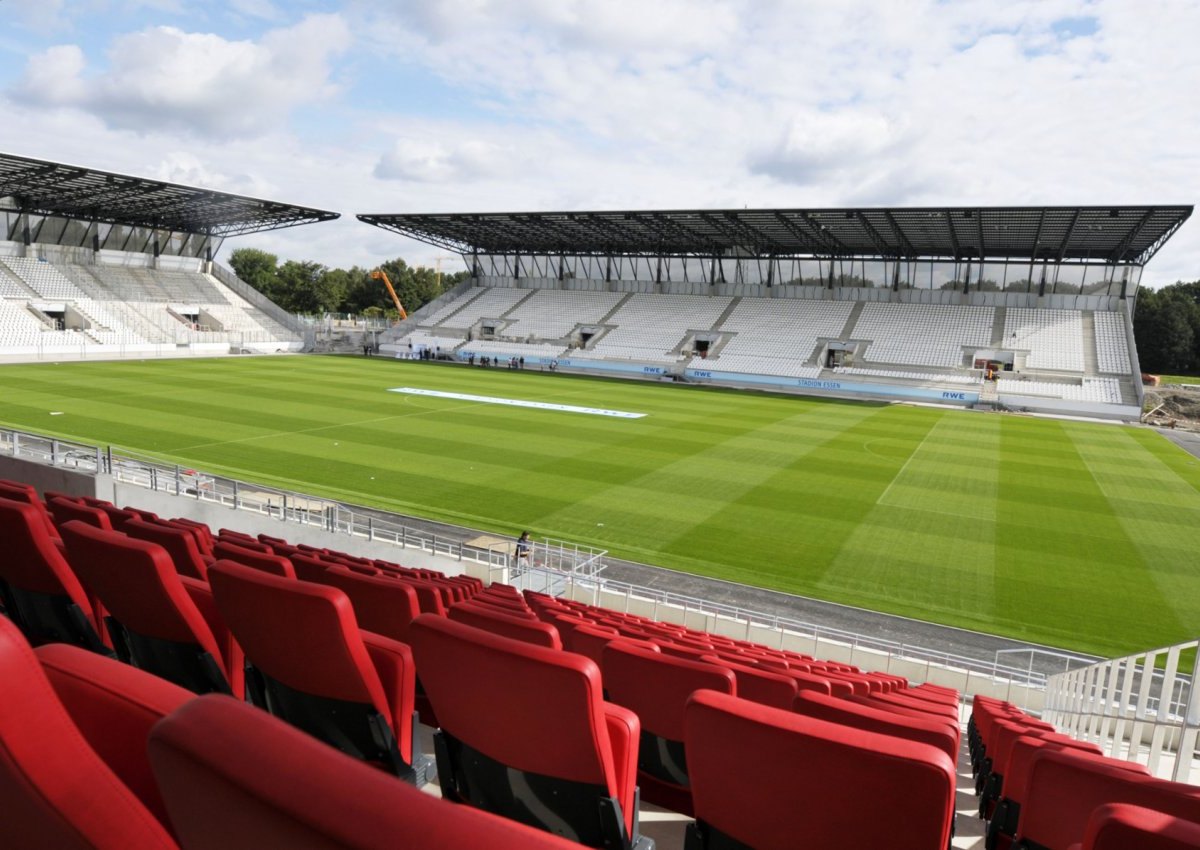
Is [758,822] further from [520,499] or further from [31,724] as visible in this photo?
[520,499]

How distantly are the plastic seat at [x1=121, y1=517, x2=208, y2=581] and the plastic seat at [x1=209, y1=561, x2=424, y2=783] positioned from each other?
Answer: 2.21 meters

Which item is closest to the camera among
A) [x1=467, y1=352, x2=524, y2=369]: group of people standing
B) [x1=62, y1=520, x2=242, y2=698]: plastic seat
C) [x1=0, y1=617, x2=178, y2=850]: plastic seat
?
[x1=0, y1=617, x2=178, y2=850]: plastic seat

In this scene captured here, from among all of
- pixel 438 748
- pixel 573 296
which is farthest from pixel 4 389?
pixel 573 296

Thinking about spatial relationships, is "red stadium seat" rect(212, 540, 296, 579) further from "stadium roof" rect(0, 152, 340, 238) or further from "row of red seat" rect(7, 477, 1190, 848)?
"stadium roof" rect(0, 152, 340, 238)

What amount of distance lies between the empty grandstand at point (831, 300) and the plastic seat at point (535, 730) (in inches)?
→ 2007

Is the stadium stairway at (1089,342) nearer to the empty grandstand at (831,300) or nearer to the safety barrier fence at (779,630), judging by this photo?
the empty grandstand at (831,300)

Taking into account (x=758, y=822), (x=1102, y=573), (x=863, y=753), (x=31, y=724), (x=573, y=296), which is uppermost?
(x=573, y=296)

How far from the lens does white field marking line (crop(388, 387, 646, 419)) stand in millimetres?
35969

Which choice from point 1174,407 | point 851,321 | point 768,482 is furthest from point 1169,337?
point 768,482

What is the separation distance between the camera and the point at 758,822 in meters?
2.09

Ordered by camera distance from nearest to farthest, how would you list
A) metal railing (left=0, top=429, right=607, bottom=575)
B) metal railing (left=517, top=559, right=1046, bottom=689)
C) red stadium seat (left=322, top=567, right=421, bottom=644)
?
red stadium seat (left=322, top=567, right=421, bottom=644)
metal railing (left=517, top=559, right=1046, bottom=689)
metal railing (left=0, top=429, right=607, bottom=575)

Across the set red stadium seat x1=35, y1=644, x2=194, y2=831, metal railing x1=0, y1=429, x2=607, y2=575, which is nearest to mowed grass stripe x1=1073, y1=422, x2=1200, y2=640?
metal railing x1=0, y1=429, x2=607, y2=575

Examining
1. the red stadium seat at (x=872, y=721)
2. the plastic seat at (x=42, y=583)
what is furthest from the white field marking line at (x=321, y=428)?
the red stadium seat at (x=872, y=721)

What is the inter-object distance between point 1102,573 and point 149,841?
20.3 meters
